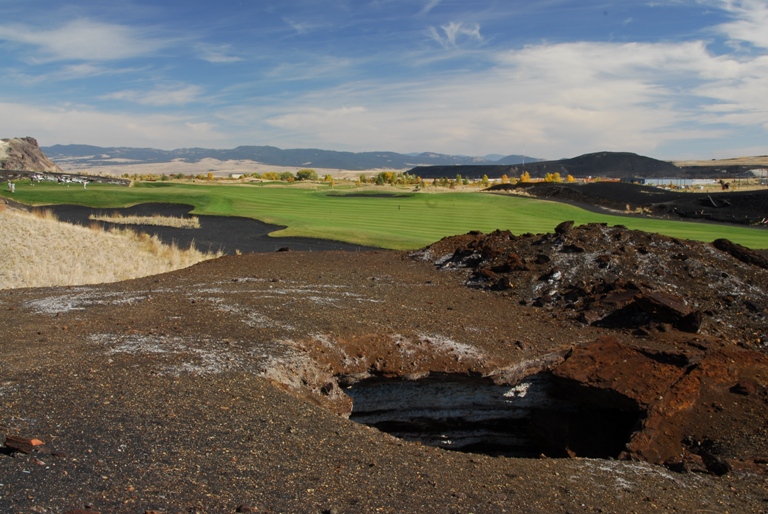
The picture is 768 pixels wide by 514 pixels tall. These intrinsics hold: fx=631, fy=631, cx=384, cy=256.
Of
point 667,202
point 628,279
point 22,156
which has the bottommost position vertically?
point 628,279

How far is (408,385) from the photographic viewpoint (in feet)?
26.0

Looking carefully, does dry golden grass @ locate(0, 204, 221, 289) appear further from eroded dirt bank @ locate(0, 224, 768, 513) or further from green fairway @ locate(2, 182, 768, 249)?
green fairway @ locate(2, 182, 768, 249)

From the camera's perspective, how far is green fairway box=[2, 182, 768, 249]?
2491 centimetres

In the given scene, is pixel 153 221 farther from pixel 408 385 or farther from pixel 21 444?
pixel 21 444

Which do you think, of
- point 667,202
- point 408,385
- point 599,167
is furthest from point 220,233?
point 599,167

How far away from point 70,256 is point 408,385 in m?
12.3

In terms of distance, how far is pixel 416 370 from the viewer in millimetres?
7785

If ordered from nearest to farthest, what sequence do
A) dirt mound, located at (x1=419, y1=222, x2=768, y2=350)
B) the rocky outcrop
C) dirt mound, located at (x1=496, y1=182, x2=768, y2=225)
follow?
1. dirt mound, located at (x1=419, y1=222, x2=768, y2=350)
2. dirt mound, located at (x1=496, y1=182, x2=768, y2=225)
3. the rocky outcrop

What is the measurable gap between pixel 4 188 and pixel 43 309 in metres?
41.3

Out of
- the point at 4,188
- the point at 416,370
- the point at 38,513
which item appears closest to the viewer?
the point at 38,513

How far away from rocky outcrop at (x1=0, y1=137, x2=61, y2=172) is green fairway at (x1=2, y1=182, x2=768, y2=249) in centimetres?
2405

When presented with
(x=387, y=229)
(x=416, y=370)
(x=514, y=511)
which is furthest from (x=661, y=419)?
(x=387, y=229)

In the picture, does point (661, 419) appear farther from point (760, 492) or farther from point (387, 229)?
point (387, 229)

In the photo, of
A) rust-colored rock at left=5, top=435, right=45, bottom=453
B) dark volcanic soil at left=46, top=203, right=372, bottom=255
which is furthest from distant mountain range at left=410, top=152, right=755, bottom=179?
rust-colored rock at left=5, top=435, right=45, bottom=453
